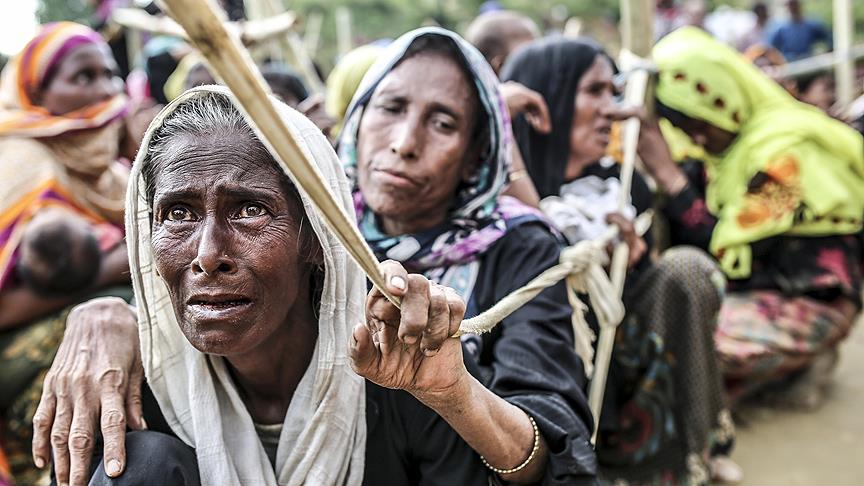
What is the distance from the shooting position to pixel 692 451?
118 inches

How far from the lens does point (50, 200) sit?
3.04 meters

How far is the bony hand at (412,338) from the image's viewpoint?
1089mm

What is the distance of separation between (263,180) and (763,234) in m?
2.89

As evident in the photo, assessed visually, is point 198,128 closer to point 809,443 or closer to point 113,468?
point 113,468

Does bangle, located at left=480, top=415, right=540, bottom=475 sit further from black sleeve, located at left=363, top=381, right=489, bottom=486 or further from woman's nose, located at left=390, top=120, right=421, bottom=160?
woman's nose, located at left=390, top=120, right=421, bottom=160

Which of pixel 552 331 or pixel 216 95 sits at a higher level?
pixel 216 95

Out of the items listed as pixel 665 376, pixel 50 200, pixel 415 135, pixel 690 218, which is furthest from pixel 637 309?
pixel 50 200

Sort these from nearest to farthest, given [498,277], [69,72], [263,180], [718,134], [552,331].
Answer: [263,180] < [552,331] < [498,277] < [69,72] < [718,134]

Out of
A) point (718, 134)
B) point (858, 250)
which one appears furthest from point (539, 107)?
point (858, 250)

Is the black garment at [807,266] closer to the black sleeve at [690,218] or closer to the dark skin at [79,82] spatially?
the black sleeve at [690,218]

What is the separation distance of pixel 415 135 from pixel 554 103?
116cm

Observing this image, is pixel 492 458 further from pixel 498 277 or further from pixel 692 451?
pixel 692 451

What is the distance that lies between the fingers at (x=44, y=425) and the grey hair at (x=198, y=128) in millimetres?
474

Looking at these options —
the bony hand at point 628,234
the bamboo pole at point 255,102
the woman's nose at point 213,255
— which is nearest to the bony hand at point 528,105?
the bony hand at point 628,234
